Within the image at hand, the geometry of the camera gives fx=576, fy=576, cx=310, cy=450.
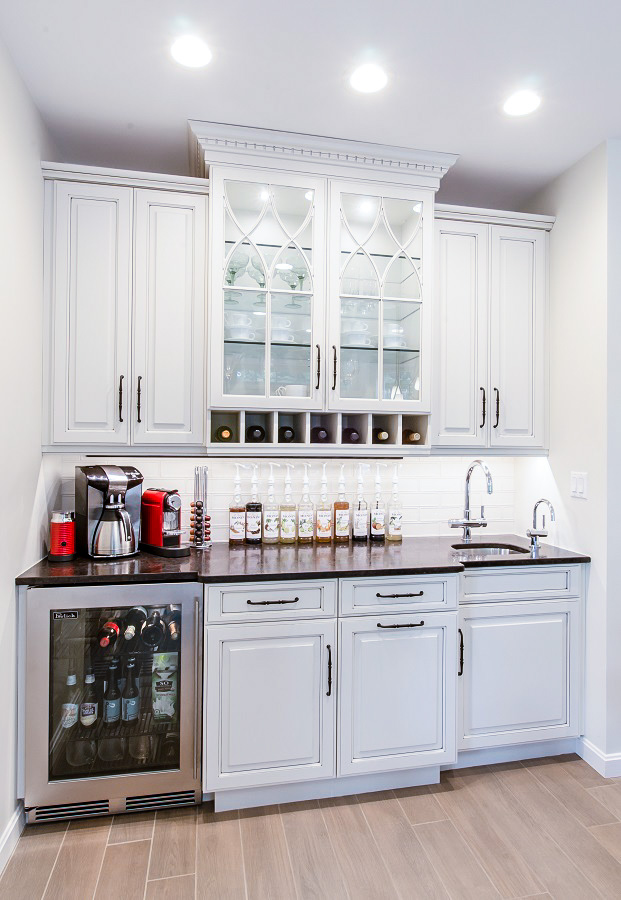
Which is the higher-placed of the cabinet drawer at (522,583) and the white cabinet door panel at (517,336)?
the white cabinet door panel at (517,336)

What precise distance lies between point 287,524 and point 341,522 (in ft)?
0.88

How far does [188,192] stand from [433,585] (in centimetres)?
198

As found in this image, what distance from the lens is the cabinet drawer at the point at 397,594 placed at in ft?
7.50

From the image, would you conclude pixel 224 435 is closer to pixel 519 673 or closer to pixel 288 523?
pixel 288 523

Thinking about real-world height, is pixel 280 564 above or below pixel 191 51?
below

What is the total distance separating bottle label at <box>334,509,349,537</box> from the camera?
9.27 feet

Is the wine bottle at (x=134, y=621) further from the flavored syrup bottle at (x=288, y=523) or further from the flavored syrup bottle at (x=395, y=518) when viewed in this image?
the flavored syrup bottle at (x=395, y=518)

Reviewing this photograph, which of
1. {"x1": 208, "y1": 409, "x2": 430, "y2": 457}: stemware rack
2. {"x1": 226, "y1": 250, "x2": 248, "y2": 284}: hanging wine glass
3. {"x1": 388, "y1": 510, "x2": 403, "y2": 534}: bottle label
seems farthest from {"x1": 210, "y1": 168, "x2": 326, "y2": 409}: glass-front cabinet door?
{"x1": 388, "y1": 510, "x2": 403, "y2": 534}: bottle label

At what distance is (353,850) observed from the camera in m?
2.00

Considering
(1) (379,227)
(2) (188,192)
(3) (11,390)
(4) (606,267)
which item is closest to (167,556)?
A: (3) (11,390)

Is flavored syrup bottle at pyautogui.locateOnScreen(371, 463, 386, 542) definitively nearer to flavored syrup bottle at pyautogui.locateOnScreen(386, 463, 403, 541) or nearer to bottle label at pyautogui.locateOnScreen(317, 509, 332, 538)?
flavored syrup bottle at pyautogui.locateOnScreen(386, 463, 403, 541)

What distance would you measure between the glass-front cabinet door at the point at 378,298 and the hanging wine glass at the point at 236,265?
39cm

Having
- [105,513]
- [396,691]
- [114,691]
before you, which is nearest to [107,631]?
[114,691]

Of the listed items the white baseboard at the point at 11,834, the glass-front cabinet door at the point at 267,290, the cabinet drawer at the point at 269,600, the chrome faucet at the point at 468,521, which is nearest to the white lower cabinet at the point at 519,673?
the chrome faucet at the point at 468,521
